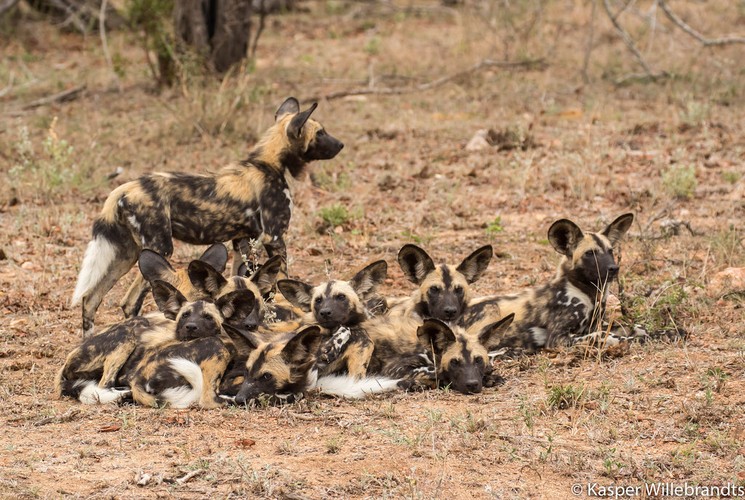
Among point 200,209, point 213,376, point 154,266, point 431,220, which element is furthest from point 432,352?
point 431,220

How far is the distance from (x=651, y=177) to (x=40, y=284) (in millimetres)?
4756

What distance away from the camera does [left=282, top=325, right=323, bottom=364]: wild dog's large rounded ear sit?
455 cm

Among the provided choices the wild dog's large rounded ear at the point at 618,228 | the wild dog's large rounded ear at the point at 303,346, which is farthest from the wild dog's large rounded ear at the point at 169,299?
the wild dog's large rounded ear at the point at 618,228

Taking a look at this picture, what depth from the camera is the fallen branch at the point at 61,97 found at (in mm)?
11148

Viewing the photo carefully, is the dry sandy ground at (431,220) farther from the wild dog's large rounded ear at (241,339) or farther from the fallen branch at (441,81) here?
the wild dog's large rounded ear at (241,339)

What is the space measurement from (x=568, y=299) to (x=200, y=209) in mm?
2131

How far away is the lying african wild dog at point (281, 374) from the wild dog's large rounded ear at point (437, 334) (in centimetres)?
28

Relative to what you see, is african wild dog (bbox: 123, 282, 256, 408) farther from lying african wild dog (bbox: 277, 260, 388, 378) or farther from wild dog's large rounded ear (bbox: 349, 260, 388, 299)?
wild dog's large rounded ear (bbox: 349, 260, 388, 299)

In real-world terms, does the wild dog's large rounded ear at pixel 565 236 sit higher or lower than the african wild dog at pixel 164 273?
higher

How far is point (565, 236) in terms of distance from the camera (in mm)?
5648

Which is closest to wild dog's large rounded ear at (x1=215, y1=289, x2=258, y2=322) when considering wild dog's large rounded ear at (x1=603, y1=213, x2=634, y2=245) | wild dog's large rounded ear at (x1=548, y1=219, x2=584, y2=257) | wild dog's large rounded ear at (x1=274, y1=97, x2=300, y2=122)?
wild dog's large rounded ear at (x1=548, y1=219, x2=584, y2=257)

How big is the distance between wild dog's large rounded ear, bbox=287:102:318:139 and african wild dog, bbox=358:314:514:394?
5.18 feet

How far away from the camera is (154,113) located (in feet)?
34.6

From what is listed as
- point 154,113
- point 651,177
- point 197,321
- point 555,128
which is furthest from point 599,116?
point 197,321
